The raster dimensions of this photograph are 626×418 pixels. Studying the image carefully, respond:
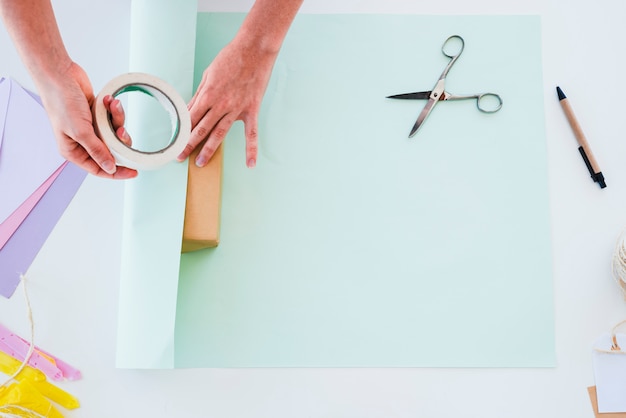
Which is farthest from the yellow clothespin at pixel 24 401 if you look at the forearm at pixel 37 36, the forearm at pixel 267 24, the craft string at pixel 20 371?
the forearm at pixel 267 24

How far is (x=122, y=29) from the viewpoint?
3.21ft

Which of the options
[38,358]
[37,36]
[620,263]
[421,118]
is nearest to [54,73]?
[37,36]

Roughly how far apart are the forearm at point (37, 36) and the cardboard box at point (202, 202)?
21 centimetres

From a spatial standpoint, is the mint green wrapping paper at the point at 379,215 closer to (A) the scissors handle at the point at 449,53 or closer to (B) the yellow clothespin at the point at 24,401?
(A) the scissors handle at the point at 449,53

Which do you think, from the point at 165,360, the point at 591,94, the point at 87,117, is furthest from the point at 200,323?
the point at 591,94

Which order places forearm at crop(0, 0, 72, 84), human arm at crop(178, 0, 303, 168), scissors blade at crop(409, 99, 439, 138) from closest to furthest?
forearm at crop(0, 0, 72, 84) → human arm at crop(178, 0, 303, 168) → scissors blade at crop(409, 99, 439, 138)

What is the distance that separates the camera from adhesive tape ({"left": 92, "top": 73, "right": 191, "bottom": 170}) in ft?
2.44

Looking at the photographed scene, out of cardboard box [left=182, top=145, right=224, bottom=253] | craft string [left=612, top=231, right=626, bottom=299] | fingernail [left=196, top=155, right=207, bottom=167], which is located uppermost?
fingernail [left=196, top=155, right=207, bottom=167]

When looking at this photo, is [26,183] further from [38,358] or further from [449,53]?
[449,53]

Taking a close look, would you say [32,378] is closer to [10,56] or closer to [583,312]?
[10,56]

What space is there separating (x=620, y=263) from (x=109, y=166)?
73 centimetres

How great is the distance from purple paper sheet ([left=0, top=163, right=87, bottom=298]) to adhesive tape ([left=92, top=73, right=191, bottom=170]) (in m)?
0.20

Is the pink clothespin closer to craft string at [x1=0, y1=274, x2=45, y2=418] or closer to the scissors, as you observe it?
craft string at [x1=0, y1=274, x2=45, y2=418]

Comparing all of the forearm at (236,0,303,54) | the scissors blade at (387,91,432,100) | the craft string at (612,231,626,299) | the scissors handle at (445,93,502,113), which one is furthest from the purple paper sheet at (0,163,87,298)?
the craft string at (612,231,626,299)
